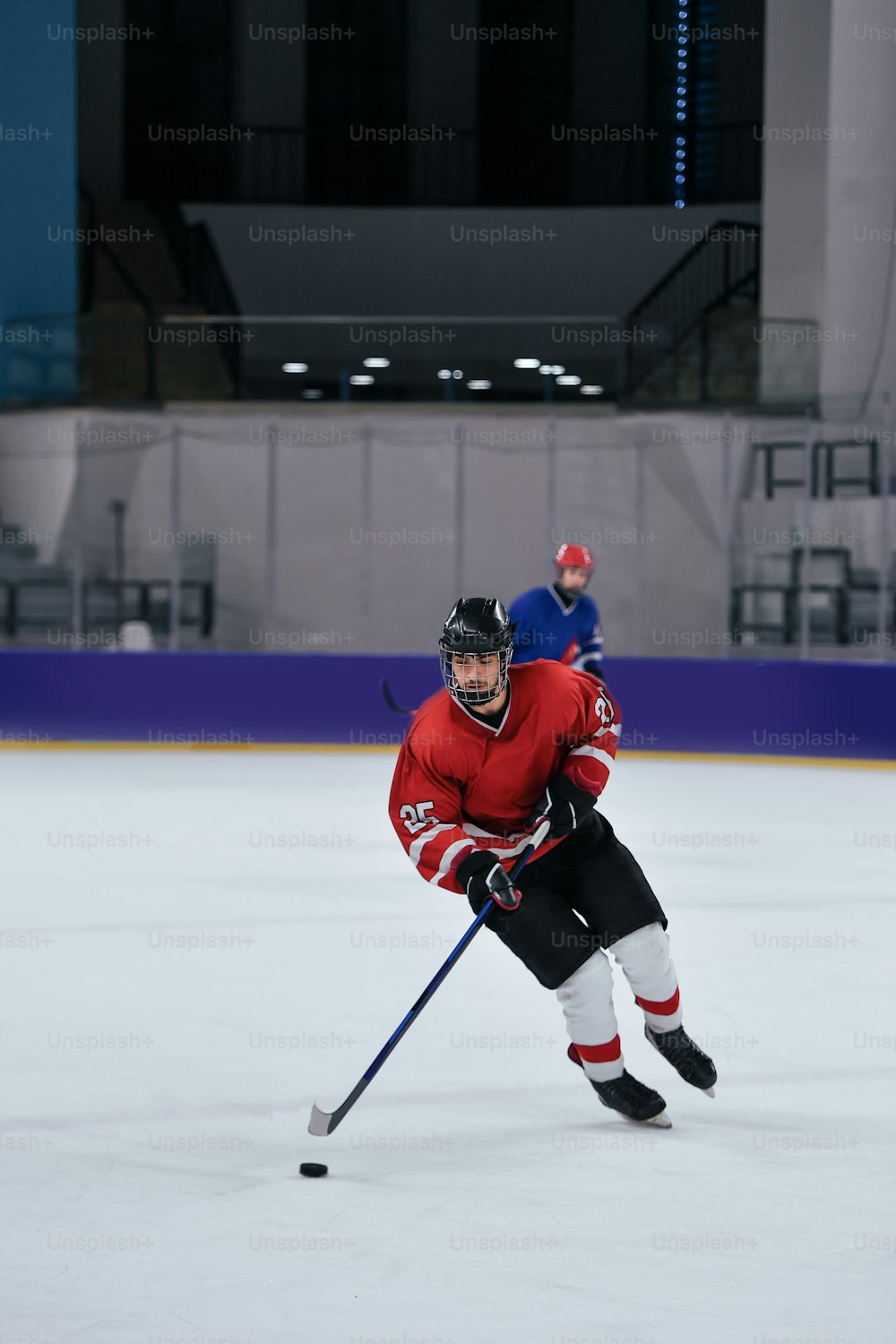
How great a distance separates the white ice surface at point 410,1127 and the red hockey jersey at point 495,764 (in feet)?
2.22

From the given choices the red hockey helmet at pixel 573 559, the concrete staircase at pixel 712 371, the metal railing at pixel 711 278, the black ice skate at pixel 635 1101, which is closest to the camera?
the black ice skate at pixel 635 1101

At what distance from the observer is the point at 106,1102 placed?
400 centimetres

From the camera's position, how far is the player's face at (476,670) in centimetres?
364

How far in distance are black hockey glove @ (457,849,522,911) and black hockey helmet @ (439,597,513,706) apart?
0.35m

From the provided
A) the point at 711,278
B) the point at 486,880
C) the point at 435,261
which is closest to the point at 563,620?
the point at 486,880

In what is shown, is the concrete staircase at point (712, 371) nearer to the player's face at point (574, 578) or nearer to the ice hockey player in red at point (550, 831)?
the player's face at point (574, 578)

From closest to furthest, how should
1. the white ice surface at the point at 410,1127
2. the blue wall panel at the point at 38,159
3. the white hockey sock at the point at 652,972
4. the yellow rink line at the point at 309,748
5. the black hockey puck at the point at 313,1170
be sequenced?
the white ice surface at the point at 410,1127
the black hockey puck at the point at 313,1170
the white hockey sock at the point at 652,972
the yellow rink line at the point at 309,748
the blue wall panel at the point at 38,159

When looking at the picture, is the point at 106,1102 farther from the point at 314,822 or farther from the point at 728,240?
the point at 728,240

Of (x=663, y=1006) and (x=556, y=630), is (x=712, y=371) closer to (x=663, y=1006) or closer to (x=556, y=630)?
(x=556, y=630)

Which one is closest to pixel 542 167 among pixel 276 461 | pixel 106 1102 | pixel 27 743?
pixel 276 461

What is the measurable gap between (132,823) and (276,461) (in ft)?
25.6

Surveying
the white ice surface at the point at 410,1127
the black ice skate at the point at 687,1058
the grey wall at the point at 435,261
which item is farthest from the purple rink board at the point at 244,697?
the black ice skate at the point at 687,1058

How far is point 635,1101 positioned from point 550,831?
2.15 ft

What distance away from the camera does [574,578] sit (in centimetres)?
870
